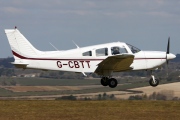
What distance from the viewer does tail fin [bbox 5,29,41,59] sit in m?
28.3

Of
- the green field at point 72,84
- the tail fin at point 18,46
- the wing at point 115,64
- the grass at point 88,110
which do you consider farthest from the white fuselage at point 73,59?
the green field at point 72,84

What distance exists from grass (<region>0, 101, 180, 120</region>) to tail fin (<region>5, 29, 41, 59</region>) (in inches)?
208

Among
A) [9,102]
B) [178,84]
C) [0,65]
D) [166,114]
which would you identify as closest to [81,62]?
[9,102]

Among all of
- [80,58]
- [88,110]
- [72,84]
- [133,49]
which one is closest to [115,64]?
[133,49]

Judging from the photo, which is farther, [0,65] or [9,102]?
[0,65]

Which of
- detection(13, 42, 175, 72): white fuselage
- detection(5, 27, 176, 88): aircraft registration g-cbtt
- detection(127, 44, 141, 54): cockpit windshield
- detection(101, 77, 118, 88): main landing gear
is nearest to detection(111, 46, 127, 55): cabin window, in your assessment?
detection(5, 27, 176, 88): aircraft registration g-cbtt

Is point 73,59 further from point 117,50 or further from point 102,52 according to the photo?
point 117,50

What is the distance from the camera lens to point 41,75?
10869 centimetres

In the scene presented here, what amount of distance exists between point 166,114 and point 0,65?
115493mm

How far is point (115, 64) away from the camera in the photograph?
28.0 metres

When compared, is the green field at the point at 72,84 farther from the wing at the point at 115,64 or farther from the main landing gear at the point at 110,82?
the wing at the point at 115,64

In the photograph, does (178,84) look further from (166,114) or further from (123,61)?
(166,114)

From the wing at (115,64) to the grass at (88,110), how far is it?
12.5 ft

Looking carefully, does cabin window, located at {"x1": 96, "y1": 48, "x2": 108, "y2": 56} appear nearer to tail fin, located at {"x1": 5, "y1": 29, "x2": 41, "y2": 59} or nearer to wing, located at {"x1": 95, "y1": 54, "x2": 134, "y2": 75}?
wing, located at {"x1": 95, "y1": 54, "x2": 134, "y2": 75}
